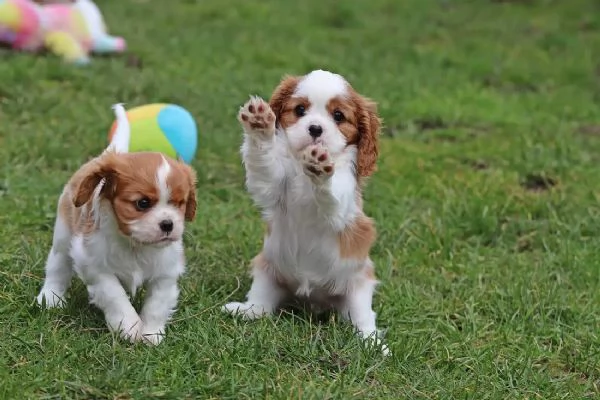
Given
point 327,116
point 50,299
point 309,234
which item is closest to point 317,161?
point 327,116

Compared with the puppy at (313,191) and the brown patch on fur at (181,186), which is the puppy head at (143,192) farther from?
the puppy at (313,191)

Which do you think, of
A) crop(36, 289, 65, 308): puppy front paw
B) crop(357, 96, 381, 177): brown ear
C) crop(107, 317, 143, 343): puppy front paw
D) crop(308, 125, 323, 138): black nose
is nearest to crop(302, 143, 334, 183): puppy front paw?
crop(308, 125, 323, 138): black nose

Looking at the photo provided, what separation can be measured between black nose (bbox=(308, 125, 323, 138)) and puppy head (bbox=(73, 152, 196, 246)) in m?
0.63

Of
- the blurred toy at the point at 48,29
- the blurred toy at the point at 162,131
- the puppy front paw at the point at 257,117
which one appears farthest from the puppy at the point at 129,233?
the blurred toy at the point at 48,29

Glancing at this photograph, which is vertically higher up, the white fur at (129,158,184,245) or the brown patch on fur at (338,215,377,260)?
the white fur at (129,158,184,245)

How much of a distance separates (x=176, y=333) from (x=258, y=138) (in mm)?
1002

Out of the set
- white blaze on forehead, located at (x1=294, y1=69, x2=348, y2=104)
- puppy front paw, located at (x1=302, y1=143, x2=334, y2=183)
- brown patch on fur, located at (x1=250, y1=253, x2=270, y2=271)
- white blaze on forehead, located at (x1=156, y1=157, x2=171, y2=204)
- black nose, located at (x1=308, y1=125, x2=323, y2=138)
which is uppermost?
white blaze on forehead, located at (x1=294, y1=69, x2=348, y2=104)

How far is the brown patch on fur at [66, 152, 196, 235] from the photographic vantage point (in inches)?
161

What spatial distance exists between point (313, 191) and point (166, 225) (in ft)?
2.68

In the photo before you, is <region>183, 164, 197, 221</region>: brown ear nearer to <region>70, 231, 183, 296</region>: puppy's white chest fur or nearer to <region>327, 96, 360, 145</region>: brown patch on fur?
<region>70, 231, 183, 296</region>: puppy's white chest fur

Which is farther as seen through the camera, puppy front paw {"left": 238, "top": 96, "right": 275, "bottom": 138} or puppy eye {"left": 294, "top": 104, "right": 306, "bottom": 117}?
puppy eye {"left": 294, "top": 104, "right": 306, "bottom": 117}

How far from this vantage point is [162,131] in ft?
20.0

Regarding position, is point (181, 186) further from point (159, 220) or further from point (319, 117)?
point (319, 117)

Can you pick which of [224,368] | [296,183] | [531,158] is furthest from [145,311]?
[531,158]
